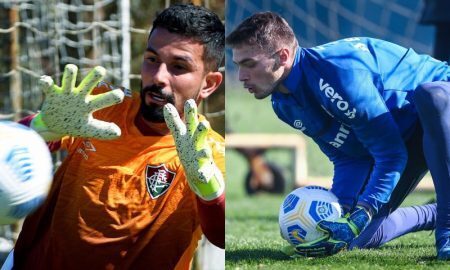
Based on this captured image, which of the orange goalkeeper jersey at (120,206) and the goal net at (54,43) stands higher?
the orange goalkeeper jersey at (120,206)

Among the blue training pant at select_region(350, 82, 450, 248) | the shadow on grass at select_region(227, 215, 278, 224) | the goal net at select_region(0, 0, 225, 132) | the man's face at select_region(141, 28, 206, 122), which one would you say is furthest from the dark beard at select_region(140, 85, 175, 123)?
the goal net at select_region(0, 0, 225, 132)

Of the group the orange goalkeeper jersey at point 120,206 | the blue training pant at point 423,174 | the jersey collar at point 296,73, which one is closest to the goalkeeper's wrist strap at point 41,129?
the orange goalkeeper jersey at point 120,206

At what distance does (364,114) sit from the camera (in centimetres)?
313

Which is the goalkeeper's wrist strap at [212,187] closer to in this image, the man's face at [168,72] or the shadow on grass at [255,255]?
the man's face at [168,72]


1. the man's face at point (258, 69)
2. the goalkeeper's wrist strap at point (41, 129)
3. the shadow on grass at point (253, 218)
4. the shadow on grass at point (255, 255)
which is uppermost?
the man's face at point (258, 69)

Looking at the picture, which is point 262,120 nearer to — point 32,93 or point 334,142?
point 334,142

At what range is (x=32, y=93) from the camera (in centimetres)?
598

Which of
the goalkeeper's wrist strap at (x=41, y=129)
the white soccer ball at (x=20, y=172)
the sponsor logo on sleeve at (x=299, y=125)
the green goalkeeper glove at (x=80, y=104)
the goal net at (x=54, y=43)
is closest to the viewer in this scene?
the white soccer ball at (x=20, y=172)

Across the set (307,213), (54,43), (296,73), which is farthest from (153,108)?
(54,43)

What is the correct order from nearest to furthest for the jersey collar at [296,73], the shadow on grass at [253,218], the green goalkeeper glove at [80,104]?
the green goalkeeper glove at [80,104]
the jersey collar at [296,73]
the shadow on grass at [253,218]

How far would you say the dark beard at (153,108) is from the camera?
3.10 meters

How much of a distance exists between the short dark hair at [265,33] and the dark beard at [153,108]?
339mm

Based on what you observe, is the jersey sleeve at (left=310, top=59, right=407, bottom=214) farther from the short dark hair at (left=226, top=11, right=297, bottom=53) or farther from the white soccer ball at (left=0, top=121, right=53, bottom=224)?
the white soccer ball at (left=0, top=121, right=53, bottom=224)

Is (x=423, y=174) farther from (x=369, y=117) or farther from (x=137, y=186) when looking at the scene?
(x=137, y=186)
